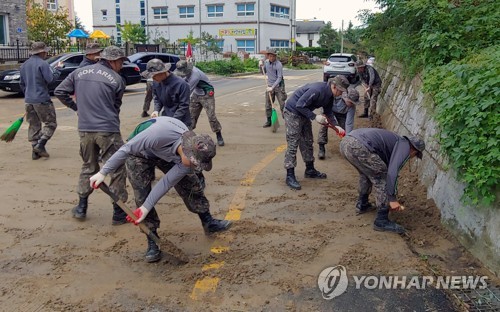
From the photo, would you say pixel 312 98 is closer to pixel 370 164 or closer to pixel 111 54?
pixel 370 164

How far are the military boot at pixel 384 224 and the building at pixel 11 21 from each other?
79.8 ft

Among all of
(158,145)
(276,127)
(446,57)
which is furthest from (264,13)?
(158,145)

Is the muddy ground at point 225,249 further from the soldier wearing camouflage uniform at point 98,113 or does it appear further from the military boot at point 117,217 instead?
the soldier wearing camouflage uniform at point 98,113

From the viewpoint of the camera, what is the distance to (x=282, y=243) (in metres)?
4.49

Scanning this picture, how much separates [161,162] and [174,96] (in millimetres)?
1932

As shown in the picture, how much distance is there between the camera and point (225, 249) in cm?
438

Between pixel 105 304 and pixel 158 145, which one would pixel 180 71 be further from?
pixel 105 304

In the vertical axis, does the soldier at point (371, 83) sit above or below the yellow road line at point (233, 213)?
above

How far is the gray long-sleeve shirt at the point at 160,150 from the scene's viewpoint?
377cm

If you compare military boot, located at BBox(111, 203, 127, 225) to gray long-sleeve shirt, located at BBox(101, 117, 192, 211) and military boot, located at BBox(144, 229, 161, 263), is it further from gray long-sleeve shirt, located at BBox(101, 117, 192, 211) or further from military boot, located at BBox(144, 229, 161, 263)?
gray long-sleeve shirt, located at BBox(101, 117, 192, 211)

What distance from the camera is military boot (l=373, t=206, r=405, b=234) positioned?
471 cm

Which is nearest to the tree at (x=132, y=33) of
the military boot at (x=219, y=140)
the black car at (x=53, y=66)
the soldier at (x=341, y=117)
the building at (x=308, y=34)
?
the black car at (x=53, y=66)

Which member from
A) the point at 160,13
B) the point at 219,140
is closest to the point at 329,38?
the point at 160,13

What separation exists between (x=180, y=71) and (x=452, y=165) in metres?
4.55
